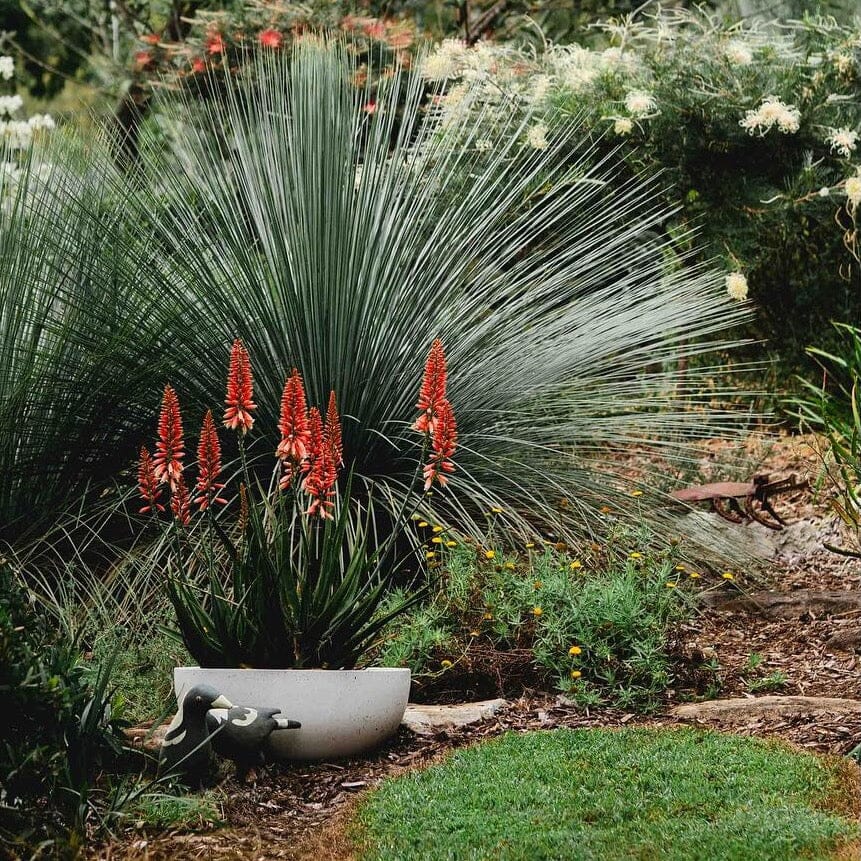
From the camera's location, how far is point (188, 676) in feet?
11.4

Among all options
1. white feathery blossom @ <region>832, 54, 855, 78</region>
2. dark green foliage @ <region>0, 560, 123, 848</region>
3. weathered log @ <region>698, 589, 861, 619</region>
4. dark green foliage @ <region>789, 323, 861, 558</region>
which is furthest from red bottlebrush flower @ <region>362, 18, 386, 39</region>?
dark green foliage @ <region>0, 560, 123, 848</region>

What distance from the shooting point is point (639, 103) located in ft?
20.8

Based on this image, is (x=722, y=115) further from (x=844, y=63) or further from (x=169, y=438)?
(x=169, y=438)

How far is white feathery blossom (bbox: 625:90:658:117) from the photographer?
6344 mm

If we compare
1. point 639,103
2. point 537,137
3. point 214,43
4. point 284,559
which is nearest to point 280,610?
point 284,559

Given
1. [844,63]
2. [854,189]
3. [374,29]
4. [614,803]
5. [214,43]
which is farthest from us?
[214,43]

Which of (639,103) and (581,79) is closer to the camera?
(639,103)

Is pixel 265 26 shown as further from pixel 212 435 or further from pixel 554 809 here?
pixel 554 809

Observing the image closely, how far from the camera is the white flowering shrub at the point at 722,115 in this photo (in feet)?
21.7

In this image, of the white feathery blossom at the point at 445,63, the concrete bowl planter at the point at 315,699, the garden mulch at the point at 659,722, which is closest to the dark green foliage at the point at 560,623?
the garden mulch at the point at 659,722

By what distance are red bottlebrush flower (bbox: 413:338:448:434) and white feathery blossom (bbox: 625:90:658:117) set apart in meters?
3.58

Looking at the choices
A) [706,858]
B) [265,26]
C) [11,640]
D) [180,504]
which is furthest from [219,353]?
[265,26]

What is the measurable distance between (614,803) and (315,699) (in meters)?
0.95

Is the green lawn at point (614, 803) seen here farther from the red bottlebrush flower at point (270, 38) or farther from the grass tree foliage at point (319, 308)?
the red bottlebrush flower at point (270, 38)
